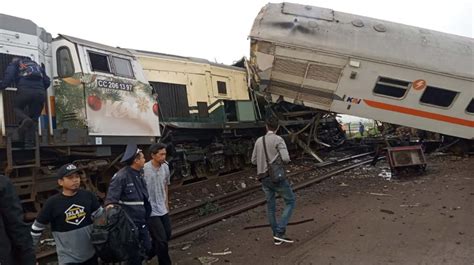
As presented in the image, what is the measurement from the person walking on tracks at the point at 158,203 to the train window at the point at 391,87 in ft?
27.3

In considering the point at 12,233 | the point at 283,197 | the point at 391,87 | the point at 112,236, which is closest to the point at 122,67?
the point at 283,197

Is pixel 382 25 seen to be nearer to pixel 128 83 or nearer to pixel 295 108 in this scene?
pixel 295 108

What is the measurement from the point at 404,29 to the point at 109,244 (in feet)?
35.5

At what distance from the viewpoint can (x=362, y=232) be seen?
19.9 feet

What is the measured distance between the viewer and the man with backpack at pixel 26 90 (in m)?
6.59

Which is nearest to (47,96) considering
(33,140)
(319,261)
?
(33,140)

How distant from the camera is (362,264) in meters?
4.80

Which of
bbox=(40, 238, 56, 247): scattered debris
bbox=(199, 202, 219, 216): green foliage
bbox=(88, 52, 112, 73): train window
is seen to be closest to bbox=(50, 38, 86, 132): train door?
bbox=(88, 52, 112, 73): train window

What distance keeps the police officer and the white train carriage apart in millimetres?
8061

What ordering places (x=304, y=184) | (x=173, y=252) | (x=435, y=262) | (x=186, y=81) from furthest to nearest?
1. (x=186, y=81)
2. (x=304, y=184)
3. (x=173, y=252)
4. (x=435, y=262)

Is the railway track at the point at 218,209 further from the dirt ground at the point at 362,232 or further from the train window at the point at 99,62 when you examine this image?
the train window at the point at 99,62

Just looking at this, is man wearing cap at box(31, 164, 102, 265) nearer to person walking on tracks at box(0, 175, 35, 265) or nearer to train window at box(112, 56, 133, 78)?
person walking on tracks at box(0, 175, 35, 265)

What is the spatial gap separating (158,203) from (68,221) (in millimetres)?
1294

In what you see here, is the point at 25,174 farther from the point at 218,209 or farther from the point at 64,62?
the point at 218,209
